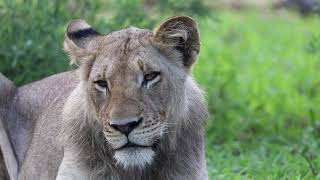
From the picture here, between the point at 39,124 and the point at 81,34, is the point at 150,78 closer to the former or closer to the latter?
the point at 81,34

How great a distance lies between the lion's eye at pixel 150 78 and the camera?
463 cm

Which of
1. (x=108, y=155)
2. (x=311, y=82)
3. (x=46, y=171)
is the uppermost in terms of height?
(x=108, y=155)

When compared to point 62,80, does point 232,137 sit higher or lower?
lower

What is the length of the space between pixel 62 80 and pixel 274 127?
8.65 ft

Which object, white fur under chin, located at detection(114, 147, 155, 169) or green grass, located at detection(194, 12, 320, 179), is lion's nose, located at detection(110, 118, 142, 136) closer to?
white fur under chin, located at detection(114, 147, 155, 169)

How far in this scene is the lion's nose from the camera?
4438 mm

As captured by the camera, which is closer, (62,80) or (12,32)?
(62,80)

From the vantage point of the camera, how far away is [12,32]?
7793 mm

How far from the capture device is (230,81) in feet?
30.6

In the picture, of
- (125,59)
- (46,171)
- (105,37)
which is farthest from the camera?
(46,171)

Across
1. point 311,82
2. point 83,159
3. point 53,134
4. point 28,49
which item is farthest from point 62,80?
point 311,82

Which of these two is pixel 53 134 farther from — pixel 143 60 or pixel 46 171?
pixel 143 60

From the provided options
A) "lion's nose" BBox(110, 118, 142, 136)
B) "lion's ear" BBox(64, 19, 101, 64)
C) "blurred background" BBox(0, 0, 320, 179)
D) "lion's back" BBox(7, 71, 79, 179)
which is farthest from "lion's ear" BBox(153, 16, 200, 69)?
"blurred background" BBox(0, 0, 320, 179)

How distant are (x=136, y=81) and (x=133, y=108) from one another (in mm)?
161
